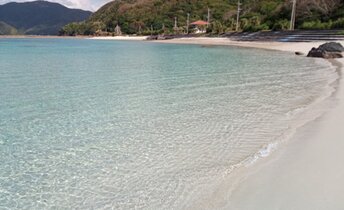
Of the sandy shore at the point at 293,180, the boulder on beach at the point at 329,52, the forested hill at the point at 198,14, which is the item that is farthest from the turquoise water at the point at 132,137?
the forested hill at the point at 198,14

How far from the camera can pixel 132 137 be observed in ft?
22.4

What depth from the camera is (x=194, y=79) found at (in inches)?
591

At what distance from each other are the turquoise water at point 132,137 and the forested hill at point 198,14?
5786 cm

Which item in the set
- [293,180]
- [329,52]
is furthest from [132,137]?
[329,52]

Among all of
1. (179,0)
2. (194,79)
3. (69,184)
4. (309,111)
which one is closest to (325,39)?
(194,79)

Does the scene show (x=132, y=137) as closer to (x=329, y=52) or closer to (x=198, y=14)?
(x=329, y=52)

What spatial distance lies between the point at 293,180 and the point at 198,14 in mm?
141589

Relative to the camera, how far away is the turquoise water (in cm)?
456

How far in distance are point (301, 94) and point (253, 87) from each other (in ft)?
6.45

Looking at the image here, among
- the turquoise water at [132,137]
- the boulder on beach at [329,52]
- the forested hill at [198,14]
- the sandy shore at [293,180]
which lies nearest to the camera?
the sandy shore at [293,180]

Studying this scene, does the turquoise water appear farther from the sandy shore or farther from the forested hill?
the forested hill

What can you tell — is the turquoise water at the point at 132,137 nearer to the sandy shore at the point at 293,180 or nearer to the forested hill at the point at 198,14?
the sandy shore at the point at 293,180

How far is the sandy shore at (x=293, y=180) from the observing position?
407 cm

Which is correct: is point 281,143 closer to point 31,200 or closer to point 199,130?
point 199,130
